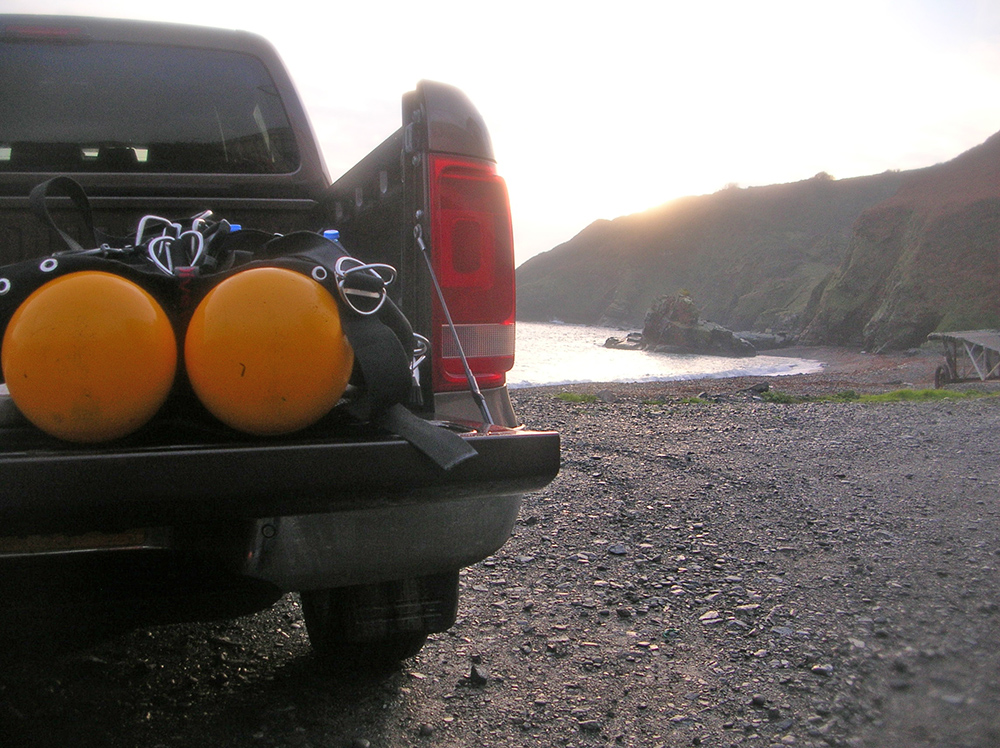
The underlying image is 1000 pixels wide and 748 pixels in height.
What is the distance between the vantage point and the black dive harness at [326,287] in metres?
1.44

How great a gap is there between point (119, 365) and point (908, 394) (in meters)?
16.0

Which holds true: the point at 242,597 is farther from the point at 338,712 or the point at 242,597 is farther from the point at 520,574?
the point at 520,574

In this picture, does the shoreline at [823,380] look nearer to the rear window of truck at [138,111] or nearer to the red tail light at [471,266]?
the rear window of truck at [138,111]

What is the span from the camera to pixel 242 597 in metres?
1.80

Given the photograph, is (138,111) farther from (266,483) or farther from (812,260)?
(812,260)

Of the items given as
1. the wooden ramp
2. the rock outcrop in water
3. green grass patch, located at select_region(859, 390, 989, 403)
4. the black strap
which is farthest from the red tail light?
the rock outcrop in water

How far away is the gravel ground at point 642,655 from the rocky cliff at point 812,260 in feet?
151

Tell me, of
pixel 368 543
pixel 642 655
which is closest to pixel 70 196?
pixel 368 543

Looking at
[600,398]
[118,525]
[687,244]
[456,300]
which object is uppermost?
[687,244]

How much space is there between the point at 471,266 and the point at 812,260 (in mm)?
97641

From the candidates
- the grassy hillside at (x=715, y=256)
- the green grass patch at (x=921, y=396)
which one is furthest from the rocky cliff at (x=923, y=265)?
the green grass patch at (x=921, y=396)

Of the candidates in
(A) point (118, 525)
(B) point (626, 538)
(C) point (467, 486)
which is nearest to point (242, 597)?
(A) point (118, 525)

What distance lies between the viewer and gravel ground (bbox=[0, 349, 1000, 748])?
218 centimetres

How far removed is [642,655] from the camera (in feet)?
8.84
